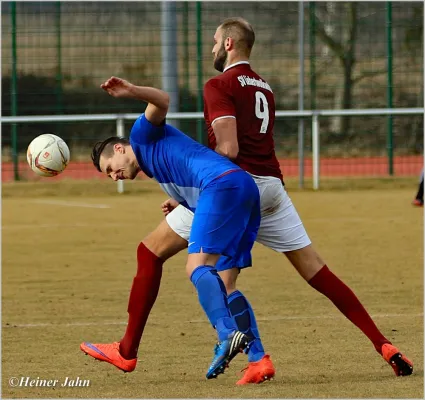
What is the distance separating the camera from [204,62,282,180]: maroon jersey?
6.42 metres

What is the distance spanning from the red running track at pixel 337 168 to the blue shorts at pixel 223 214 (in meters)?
17.0

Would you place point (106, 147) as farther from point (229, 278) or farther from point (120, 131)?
point (120, 131)

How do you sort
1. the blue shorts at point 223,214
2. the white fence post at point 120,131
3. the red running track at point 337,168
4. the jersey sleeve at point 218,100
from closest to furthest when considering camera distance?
the blue shorts at point 223,214 < the jersey sleeve at point 218,100 < the white fence post at point 120,131 < the red running track at point 337,168

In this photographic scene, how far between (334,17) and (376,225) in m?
10.4

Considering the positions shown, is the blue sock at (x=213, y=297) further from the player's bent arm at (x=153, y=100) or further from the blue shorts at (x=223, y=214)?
the player's bent arm at (x=153, y=100)

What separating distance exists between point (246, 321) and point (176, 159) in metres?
1.06

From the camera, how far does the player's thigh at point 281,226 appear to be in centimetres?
673

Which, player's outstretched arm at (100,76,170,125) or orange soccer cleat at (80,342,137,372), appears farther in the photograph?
orange soccer cleat at (80,342,137,372)

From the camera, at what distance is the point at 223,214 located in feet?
20.0

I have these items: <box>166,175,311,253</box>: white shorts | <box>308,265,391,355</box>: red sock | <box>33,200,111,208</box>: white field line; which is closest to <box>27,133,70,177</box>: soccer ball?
<box>166,175,311,253</box>: white shorts

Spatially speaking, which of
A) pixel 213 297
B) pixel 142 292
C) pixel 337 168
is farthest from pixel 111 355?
pixel 337 168

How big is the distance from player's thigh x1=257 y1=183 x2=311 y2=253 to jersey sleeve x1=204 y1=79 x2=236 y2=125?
2.01 feet

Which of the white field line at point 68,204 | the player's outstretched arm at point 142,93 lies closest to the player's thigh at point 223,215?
the player's outstretched arm at point 142,93
